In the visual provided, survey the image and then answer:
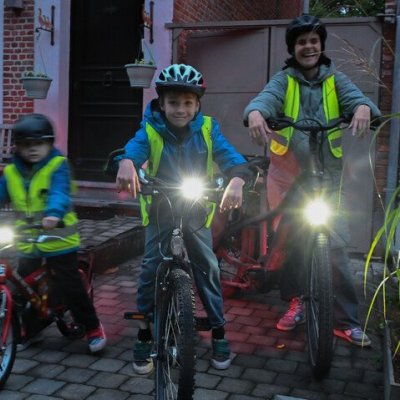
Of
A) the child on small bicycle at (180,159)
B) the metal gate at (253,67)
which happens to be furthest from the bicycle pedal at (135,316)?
the metal gate at (253,67)

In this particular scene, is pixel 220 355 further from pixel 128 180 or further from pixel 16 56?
pixel 16 56

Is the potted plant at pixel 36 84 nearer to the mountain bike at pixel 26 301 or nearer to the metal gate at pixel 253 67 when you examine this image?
the metal gate at pixel 253 67

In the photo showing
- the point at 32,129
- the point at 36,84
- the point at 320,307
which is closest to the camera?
the point at 320,307

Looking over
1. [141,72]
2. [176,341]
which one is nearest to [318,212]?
[176,341]

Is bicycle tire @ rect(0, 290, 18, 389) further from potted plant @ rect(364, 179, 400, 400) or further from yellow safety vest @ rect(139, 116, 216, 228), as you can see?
potted plant @ rect(364, 179, 400, 400)

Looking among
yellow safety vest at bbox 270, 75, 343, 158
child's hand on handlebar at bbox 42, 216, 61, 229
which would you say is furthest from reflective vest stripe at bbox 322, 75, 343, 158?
child's hand on handlebar at bbox 42, 216, 61, 229

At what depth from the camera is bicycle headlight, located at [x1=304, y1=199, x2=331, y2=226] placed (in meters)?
3.48

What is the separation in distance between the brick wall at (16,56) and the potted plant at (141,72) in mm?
1770

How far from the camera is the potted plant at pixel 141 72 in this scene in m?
7.05

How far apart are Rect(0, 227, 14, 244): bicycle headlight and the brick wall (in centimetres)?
549

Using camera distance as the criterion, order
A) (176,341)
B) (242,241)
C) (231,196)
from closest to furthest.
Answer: (176,341), (231,196), (242,241)

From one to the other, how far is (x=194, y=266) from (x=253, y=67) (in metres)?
4.01

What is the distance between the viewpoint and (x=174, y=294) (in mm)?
2816

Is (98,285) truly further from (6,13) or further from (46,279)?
(6,13)
